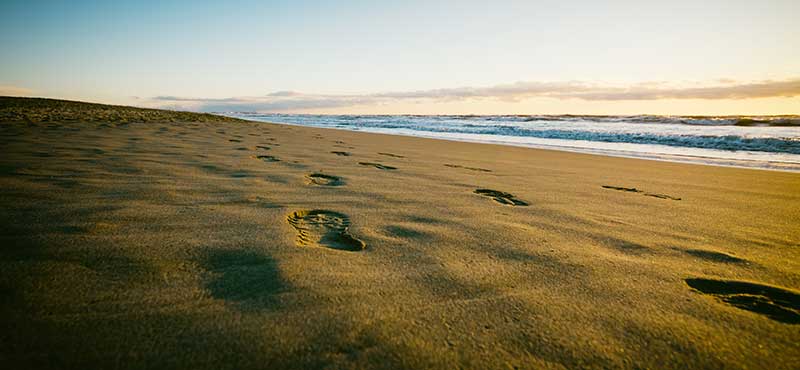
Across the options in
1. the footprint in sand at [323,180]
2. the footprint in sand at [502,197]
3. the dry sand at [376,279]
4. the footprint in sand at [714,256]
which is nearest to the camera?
the dry sand at [376,279]

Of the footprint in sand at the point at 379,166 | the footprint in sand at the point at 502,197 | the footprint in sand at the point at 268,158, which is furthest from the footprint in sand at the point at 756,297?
the footprint in sand at the point at 268,158

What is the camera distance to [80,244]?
1.30 m

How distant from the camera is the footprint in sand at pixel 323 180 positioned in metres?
2.70

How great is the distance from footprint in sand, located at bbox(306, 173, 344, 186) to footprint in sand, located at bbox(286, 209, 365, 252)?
75 cm

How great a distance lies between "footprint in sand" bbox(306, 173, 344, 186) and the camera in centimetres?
270

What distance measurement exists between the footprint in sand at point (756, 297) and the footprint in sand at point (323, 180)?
6.86 feet

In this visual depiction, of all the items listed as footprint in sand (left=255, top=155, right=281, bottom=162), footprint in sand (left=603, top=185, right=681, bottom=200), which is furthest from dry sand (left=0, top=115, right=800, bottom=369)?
footprint in sand (left=255, top=155, right=281, bottom=162)

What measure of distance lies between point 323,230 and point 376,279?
0.59m

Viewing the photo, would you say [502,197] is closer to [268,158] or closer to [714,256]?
[714,256]

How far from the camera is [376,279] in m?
1.16

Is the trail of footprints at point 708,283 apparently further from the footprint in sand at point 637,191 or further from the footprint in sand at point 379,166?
the footprint in sand at point 379,166

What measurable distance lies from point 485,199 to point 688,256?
3.71 feet

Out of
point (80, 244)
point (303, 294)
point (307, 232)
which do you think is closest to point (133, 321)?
point (303, 294)

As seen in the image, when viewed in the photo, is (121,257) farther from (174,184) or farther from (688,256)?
(688,256)
